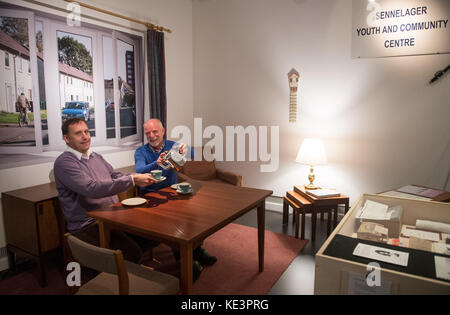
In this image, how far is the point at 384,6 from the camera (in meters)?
3.55

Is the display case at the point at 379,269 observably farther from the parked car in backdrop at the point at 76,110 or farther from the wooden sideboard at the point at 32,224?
the parked car in backdrop at the point at 76,110

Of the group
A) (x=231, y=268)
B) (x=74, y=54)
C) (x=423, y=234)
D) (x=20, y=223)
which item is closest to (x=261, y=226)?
(x=231, y=268)

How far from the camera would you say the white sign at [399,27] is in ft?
11.0

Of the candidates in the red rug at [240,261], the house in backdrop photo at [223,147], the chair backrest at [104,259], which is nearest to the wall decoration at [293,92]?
the house in backdrop photo at [223,147]

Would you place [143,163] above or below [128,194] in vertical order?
above

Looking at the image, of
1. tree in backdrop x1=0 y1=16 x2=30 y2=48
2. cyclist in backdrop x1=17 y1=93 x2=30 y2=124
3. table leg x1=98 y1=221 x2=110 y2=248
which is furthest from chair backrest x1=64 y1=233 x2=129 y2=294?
tree in backdrop x1=0 y1=16 x2=30 y2=48

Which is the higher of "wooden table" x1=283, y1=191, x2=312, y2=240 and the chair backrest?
the chair backrest

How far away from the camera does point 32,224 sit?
2.54 m

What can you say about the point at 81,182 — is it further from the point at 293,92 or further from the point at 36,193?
the point at 293,92

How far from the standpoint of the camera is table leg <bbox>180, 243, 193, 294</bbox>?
1.70 m

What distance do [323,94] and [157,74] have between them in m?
2.05

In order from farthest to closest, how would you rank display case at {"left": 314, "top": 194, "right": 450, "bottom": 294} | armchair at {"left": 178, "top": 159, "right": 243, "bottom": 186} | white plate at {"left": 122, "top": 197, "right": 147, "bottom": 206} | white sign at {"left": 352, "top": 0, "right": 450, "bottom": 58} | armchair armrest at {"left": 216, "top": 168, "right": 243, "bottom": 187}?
armchair at {"left": 178, "top": 159, "right": 243, "bottom": 186}
armchair armrest at {"left": 216, "top": 168, "right": 243, "bottom": 187}
white sign at {"left": 352, "top": 0, "right": 450, "bottom": 58}
white plate at {"left": 122, "top": 197, "right": 147, "bottom": 206}
display case at {"left": 314, "top": 194, "right": 450, "bottom": 294}

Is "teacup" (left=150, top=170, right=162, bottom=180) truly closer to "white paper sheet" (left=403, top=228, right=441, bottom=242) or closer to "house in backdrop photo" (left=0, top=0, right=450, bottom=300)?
"house in backdrop photo" (left=0, top=0, right=450, bottom=300)
